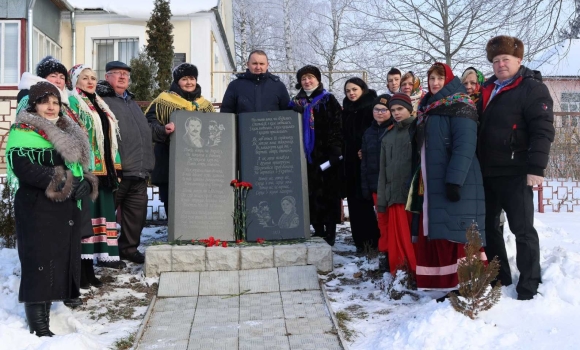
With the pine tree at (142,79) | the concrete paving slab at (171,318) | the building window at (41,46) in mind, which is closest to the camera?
the concrete paving slab at (171,318)

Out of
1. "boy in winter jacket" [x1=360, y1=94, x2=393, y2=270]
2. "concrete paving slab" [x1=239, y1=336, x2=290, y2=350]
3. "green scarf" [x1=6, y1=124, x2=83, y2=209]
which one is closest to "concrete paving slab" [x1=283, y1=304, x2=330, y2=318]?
"concrete paving slab" [x1=239, y1=336, x2=290, y2=350]

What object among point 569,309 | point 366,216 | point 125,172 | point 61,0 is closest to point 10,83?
point 61,0

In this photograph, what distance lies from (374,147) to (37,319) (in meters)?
3.44

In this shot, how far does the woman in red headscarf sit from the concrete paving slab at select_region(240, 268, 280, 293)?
133 cm

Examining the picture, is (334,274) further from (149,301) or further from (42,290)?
(42,290)

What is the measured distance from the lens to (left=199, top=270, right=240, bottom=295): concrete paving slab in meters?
5.39

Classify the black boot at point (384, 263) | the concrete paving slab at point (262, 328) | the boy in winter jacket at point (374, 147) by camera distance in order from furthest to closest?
the boy in winter jacket at point (374, 147), the black boot at point (384, 263), the concrete paving slab at point (262, 328)

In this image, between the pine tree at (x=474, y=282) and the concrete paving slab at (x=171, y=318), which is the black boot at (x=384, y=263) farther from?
the concrete paving slab at (x=171, y=318)

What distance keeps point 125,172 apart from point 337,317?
2.76 m

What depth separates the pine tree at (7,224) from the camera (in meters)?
6.76

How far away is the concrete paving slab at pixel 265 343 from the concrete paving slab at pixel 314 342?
0.17ft

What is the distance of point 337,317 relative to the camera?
4.69 metres

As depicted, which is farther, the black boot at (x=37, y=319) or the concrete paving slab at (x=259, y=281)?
the concrete paving slab at (x=259, y=281)

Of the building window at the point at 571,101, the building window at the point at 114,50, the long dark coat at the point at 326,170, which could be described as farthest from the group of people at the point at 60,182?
the building window at the point at 571,101
